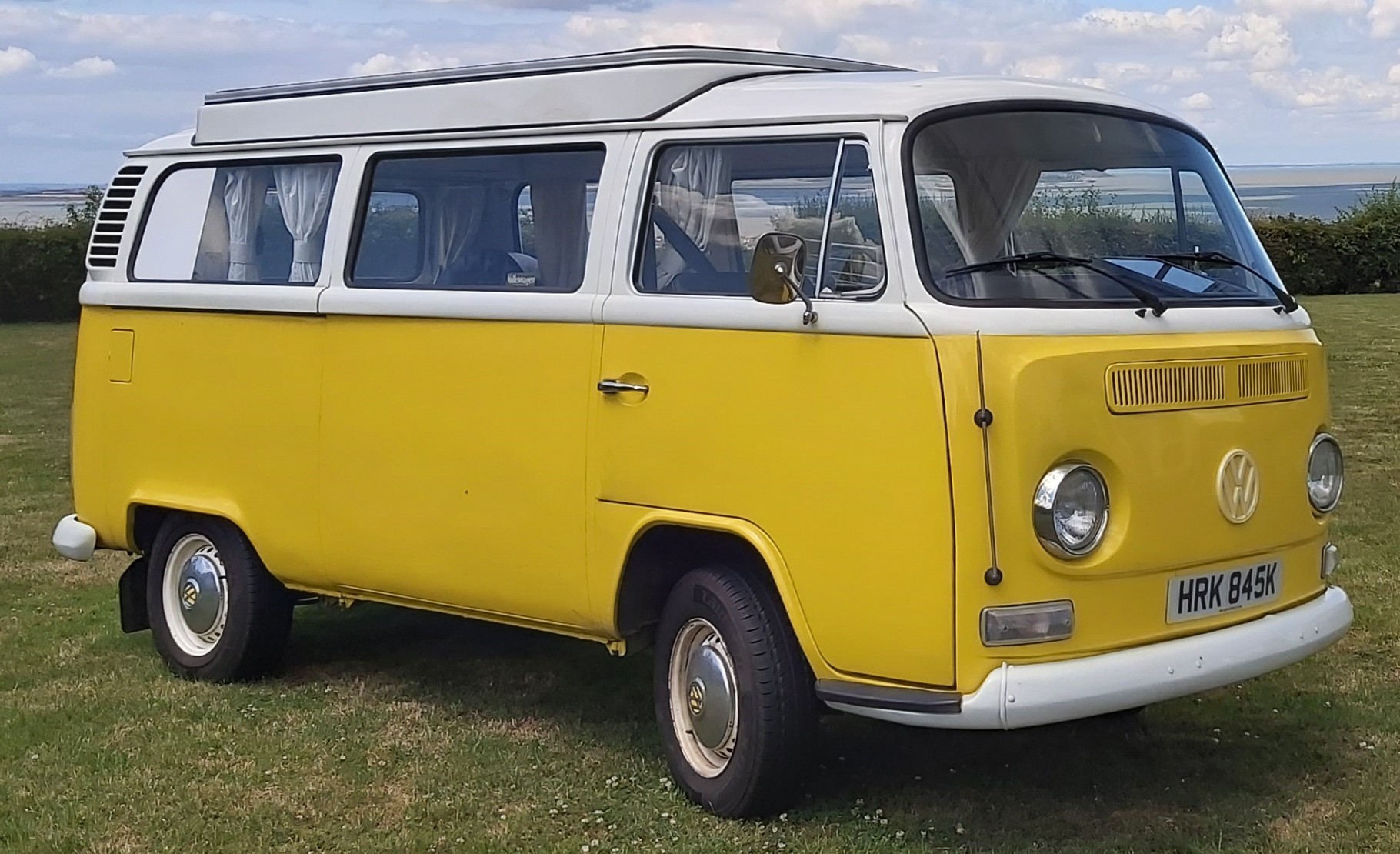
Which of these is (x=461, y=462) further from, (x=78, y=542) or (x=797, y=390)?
(x=78, y=542)

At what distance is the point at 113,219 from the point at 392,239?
1.85 metres

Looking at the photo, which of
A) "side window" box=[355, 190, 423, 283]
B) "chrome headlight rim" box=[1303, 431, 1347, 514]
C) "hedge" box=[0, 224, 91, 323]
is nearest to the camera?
"chrome headlight rim" box=[1303, 431, 1347, 514]

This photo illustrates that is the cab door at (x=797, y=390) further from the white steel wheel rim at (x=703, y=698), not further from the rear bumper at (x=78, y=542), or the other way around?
the rear bumper at (x=78, y=542)

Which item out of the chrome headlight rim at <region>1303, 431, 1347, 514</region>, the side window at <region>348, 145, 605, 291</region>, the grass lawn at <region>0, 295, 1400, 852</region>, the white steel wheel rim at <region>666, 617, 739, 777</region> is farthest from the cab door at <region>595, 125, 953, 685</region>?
the chrome headlight rim at <region>1303, 431, 1347, 514</region>

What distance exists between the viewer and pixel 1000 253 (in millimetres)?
5094

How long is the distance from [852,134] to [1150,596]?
1.62 meters

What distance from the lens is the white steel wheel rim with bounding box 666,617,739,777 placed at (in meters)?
5.45

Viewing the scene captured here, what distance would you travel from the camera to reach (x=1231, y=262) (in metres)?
5.61

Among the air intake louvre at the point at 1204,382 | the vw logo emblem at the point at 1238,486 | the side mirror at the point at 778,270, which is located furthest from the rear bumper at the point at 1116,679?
the side mirror at the point at 778,270

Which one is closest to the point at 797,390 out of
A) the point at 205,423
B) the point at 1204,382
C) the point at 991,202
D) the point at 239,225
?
the point at 991,202

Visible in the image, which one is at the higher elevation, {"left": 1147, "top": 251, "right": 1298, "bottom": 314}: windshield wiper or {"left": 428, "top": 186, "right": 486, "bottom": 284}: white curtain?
{"left": 428, "top": 186, "right": 486, "bottom": 284}: white curtain

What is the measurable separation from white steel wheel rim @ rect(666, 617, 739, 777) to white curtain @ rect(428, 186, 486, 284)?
170 centimetres

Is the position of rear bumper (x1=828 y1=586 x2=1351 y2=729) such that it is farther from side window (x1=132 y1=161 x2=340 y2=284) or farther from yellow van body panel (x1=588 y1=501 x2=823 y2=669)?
side window (x1=132 y1=161 x2=340 y2=284)

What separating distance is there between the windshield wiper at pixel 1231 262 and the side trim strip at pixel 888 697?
5.34 feet
